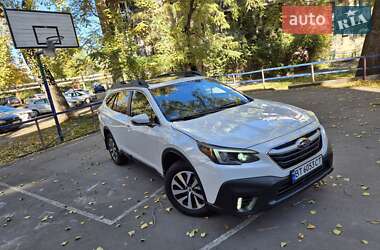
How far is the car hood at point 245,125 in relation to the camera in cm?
297

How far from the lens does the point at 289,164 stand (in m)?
2.96

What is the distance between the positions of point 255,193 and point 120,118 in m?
2.93

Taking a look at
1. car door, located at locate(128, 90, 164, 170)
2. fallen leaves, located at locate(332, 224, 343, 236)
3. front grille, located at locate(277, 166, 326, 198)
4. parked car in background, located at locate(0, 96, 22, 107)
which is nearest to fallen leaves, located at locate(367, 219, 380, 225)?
fallen leaves, located at locate(332, 224, 343, 236)

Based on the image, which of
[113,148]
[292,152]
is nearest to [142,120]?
[292,152]

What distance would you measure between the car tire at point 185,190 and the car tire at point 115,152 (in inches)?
86.1

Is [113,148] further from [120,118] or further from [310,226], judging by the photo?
[310,226]

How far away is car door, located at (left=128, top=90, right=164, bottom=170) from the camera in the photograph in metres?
3.84

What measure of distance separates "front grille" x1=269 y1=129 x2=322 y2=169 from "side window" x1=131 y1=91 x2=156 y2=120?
5.58 feet

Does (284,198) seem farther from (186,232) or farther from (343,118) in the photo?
(343,118)

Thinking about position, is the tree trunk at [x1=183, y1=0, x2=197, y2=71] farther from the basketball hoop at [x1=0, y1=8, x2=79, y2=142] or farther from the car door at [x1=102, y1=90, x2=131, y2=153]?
the car door at [x1=102, y1=90, x2=131, y2=153]

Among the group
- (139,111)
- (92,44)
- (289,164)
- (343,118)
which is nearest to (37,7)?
(92,44)

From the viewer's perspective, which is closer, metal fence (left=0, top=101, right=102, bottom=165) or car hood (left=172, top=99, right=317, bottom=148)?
car hood (left=172, top=99, right=317, bottom=148)

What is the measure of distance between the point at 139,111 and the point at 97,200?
1.52 m

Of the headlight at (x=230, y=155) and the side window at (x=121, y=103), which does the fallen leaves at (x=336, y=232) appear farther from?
the side window at (x=121, y=103)
